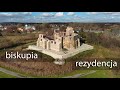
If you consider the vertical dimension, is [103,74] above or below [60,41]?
below

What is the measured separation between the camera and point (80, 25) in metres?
6.44

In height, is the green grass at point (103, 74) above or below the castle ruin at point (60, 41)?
below

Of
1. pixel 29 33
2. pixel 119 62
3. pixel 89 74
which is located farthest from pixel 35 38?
pixel 119 62

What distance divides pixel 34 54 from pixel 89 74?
1.04 meters

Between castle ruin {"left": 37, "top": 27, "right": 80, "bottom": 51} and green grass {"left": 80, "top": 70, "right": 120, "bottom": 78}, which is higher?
castle ruin {"left": 37, "top": 27, "right": 80, "bottom": 51}

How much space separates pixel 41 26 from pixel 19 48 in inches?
21.9
